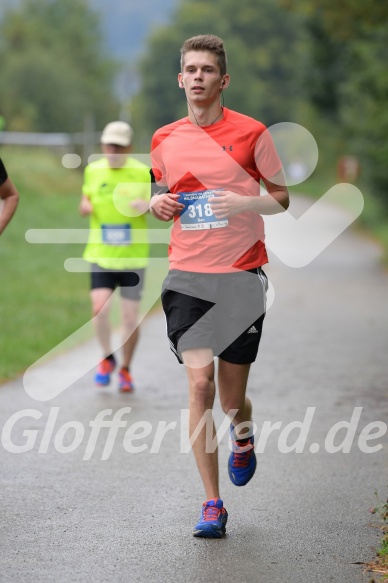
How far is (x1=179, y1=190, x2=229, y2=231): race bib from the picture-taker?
5953mm

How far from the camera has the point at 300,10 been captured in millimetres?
24719

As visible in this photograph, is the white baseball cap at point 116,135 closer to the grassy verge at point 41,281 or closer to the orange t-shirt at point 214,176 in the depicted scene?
the grassy verge at point 41,281

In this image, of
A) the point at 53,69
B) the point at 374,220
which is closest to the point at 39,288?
the point at 374,220

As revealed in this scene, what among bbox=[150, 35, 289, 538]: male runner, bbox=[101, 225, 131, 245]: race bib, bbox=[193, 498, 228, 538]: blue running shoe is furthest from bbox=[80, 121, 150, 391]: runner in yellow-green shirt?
bbox=[193, 498, 228, 538]: blue running shoe

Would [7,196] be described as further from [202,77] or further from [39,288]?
[39,288]

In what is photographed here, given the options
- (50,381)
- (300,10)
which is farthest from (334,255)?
(50,381)

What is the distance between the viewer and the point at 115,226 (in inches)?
401

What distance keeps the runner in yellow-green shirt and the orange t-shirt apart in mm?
4021

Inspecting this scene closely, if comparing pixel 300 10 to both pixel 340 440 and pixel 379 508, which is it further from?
pixel 379 508

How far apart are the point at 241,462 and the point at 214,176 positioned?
1.51 meters

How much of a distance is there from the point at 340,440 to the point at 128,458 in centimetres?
156

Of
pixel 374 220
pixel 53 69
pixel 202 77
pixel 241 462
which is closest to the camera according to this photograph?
pixel 202 77

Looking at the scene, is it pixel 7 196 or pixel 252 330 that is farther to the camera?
pixel 7 196

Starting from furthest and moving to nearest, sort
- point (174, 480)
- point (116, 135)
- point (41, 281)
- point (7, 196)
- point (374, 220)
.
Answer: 1. point (374, 220)
2. point (41, 281)
3. point (116, 135)
4. point (7, 196)
5. point (174, 480)
